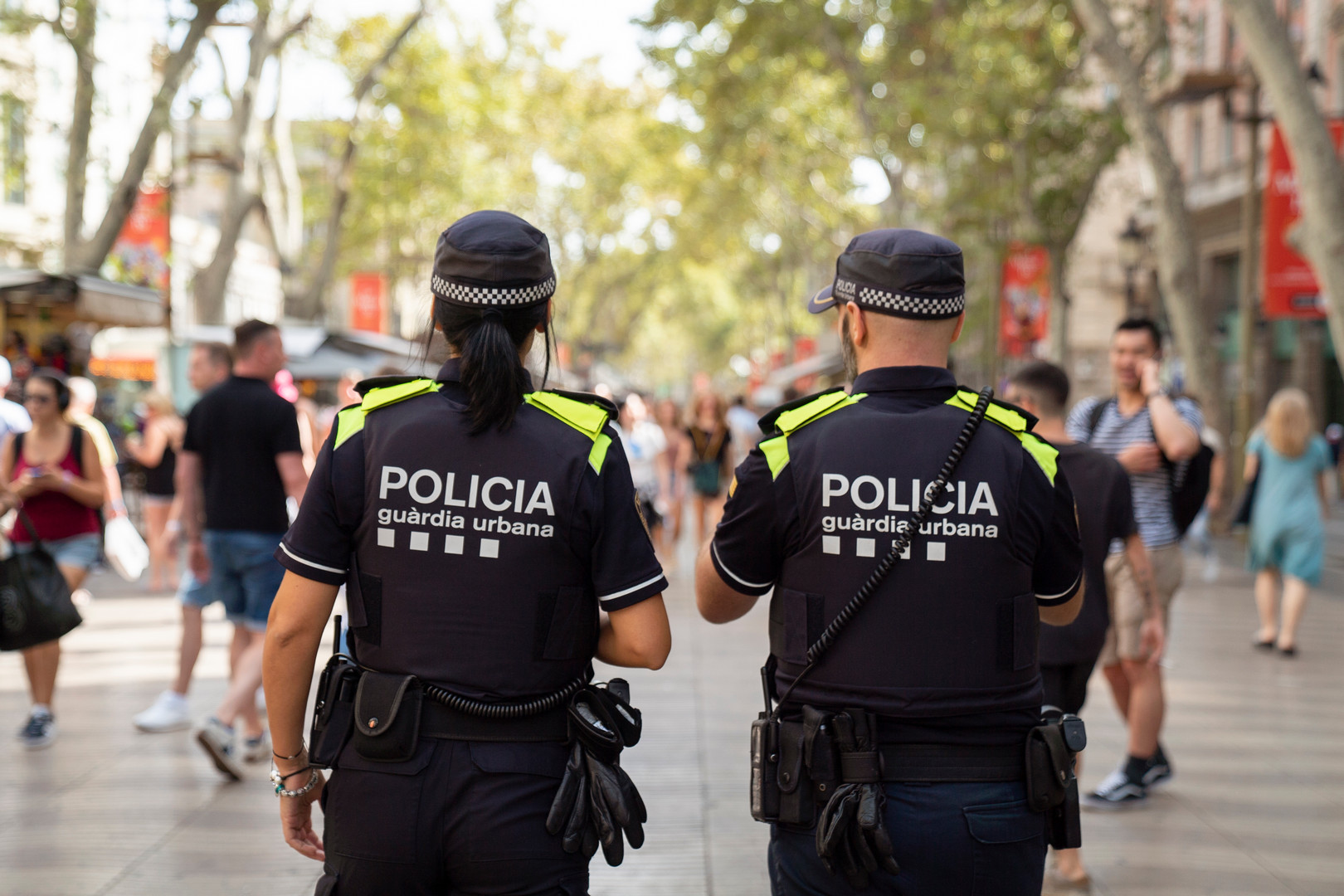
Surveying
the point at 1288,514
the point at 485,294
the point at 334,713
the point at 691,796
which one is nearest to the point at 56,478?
the point at 691,796

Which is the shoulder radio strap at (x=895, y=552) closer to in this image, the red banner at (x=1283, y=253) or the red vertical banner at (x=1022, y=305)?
the red banner at (x=1283, y=253)

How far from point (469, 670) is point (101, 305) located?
37.8 ft

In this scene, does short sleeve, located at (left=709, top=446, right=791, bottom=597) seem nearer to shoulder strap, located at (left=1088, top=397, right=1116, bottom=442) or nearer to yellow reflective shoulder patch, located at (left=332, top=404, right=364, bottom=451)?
yellow reflective shoulder patch, located at (left=332, top=404, right=364, bottom=451)

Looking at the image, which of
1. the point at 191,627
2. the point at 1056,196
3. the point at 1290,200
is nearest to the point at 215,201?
the point at 1056,196

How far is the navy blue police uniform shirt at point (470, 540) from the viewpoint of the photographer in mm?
2506

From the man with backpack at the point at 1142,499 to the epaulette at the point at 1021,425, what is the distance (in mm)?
3092

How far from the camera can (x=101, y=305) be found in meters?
12.8

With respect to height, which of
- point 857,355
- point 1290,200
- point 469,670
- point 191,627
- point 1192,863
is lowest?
point 1192,863

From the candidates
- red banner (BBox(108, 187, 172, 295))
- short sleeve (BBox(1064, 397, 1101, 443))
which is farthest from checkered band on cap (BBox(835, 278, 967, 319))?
red banner (BBox(108, 187, 172, 295))

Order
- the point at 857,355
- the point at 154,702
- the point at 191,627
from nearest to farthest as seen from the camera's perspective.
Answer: the point at 857,355
the point at 191,627
the point at 154,702

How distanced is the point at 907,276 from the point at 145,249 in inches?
793

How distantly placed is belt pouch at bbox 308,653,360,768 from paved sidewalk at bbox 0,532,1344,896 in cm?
256

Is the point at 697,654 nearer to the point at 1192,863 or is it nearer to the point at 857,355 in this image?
the point at 1192,863

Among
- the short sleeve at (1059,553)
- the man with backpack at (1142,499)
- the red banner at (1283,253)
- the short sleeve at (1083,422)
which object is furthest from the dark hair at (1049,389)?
the red banner at (1283,253)
